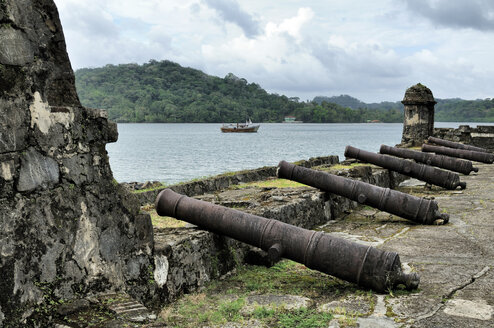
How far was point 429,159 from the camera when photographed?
11.9 metres

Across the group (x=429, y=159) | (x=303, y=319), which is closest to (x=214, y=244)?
(x=303, y=319)

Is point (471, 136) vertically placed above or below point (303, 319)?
above

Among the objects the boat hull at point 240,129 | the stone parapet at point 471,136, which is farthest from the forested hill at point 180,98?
the stone parapet at point 471,136

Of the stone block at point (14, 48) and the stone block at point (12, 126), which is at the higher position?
the stone block at point (14, 48)

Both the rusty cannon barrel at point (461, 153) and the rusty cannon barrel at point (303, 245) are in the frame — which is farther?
the rusty cannon barrel at point (461, 153)

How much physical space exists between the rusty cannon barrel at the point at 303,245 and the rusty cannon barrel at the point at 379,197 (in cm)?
267

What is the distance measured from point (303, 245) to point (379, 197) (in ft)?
9.45

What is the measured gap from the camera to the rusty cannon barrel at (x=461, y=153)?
1384cm

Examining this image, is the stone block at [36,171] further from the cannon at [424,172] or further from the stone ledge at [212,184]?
the cannon at [424,172]

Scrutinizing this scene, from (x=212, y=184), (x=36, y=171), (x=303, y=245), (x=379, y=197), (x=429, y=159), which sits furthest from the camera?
(x=429, y=159)

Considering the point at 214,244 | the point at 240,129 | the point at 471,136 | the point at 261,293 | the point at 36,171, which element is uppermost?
the point at 36,171

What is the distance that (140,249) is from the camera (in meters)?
3.49

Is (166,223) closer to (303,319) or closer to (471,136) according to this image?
(303,319)

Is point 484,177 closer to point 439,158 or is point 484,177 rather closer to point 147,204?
point 439,158
